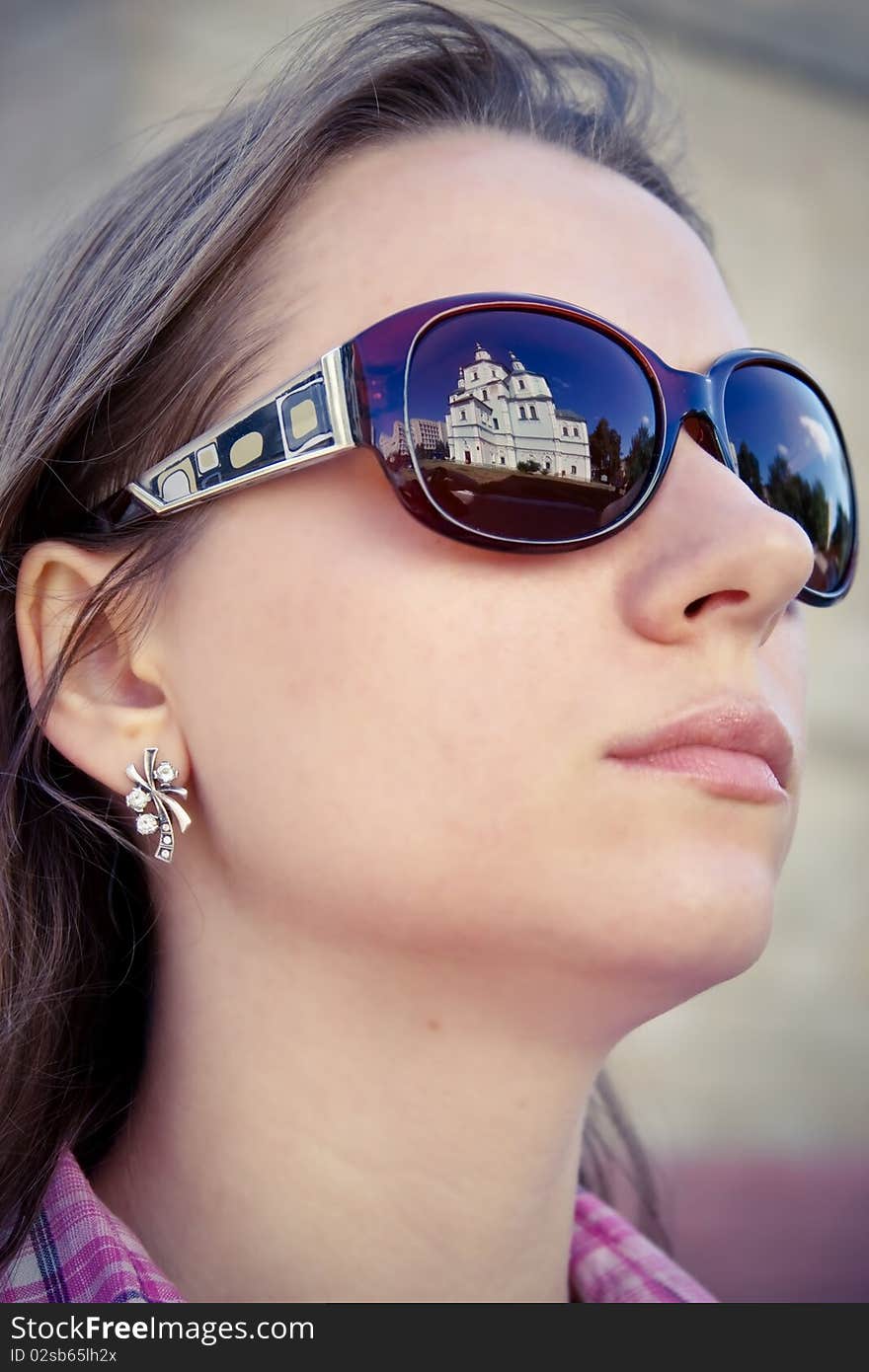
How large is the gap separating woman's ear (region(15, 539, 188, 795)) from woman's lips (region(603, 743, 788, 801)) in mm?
540

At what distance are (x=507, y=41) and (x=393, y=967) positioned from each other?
1419mm

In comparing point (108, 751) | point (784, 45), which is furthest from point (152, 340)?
point (784, 45)

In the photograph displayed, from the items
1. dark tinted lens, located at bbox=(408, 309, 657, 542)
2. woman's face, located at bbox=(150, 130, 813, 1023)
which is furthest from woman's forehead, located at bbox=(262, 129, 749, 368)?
dark tinted lens, located at bbox=(408, 309, 657, 542)

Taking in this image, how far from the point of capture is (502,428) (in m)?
1.20

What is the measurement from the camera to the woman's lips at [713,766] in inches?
46.3

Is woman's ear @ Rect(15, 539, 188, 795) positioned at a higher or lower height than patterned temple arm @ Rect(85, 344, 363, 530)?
lower

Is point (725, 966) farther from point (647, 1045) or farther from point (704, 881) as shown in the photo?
point (647, 1045)

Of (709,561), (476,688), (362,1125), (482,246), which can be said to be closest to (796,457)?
(709,561)

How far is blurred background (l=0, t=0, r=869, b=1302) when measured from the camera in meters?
3.53

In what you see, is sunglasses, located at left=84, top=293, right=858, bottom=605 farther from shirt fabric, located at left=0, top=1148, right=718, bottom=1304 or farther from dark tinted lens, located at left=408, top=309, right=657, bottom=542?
shirt fabric, located at left=0, top=1148, right=718, bottom=1304

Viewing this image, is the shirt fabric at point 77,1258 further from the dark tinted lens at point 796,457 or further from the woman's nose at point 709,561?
the dark tinted lens at point 796,457

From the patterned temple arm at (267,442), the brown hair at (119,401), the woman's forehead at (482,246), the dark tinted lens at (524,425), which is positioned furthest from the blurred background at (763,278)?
the dark tinted lens at (524,425)

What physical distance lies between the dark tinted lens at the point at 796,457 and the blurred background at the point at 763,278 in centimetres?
251

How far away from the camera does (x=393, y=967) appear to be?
1272 millimetres
